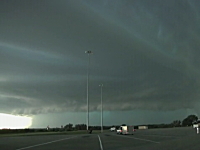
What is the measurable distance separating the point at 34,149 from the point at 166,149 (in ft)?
34.2

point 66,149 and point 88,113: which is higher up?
point 88,113

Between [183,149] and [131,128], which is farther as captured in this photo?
[131,128]

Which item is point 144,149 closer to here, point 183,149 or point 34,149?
point 183,149

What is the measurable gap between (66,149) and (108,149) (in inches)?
135

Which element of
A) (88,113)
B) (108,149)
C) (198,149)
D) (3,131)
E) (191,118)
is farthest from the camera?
(191,118)

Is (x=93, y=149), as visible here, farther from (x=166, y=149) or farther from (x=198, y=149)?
(x=198, y=149)

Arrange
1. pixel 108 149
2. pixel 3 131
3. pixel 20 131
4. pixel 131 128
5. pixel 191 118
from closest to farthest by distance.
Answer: pixel 108 149 < pixel 131 128 < pixel 3 131 < pixel 20 131 < pixel 191 118

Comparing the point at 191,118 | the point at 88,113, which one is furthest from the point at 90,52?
the point at 191,118

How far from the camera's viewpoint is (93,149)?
22.8 meters

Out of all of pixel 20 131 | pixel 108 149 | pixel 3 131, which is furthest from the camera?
pixel 20 131

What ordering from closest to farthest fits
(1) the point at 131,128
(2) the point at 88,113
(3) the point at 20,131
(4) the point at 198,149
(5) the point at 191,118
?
(4) the point at 198,149 < (1) the point at 131,128 < (2) the point at 88,113 < (3) the point at 20,131 < (5) the point at 191,118

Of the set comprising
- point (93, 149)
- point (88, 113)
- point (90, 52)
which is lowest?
point (93, 149)

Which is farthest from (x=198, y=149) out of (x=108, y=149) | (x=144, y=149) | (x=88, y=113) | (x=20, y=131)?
(x=20, y=131)

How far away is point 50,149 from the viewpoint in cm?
2344
